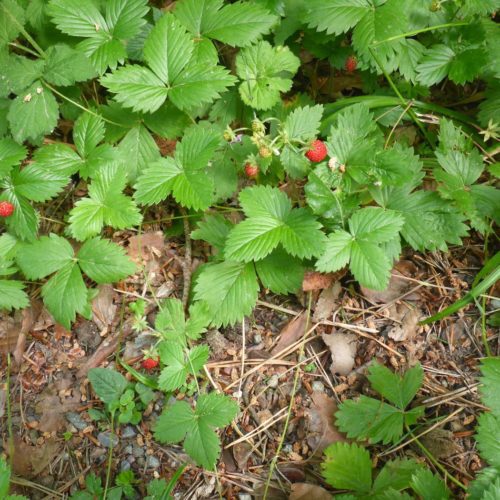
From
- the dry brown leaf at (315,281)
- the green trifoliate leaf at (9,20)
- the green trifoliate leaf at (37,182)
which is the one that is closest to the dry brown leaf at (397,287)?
the dry brown leaf at (315,281)

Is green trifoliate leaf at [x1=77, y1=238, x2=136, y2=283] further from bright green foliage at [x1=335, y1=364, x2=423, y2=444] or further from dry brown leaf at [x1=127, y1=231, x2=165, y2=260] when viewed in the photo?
bright green foliage at [x1=335, y1=364, x2=423, y2=444]

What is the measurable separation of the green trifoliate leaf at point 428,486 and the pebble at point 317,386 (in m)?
0.43

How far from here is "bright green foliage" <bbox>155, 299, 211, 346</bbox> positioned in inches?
70.9

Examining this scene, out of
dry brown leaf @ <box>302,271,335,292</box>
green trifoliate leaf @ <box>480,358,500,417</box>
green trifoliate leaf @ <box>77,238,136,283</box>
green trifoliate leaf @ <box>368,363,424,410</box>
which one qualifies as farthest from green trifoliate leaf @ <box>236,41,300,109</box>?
green trifoliate leaf @ <box>480,358,500,417</box>

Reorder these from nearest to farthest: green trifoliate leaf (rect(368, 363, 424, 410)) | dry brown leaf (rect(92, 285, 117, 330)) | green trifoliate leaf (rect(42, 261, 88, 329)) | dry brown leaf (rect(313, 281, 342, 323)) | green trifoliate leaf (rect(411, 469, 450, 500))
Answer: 1. green trifoliate leaf (rect(411, 469, 450, 500))
2. green trifoliate leaf (rect(368, 363, 424, 410))
3. green trifoliate leaf (rect(42, 261, 88, 329))
4. dry brown leaf (rect(313, 281, 342, 323))
5. dry brown leaf (rect(92, 285, 117, 330))

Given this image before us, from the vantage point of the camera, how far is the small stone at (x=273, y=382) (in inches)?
72.5

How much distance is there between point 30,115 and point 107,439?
129cm

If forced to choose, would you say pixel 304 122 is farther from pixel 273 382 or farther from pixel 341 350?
pixel 273 382

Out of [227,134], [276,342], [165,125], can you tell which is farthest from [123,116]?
[276,342]

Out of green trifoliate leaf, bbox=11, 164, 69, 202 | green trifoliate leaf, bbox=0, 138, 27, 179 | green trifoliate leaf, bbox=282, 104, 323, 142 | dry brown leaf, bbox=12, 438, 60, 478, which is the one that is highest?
green trifoliate leaf, bbox=0, 138, 27, 179

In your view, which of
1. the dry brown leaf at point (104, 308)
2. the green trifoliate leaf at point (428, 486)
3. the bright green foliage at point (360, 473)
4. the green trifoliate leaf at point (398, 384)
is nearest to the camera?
the green trifoliate leaf at point (428, 486)

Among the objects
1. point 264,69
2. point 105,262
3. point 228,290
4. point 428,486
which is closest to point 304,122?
point 264,69

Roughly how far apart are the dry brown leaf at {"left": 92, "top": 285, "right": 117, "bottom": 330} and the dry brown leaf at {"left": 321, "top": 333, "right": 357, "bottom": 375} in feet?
2.90

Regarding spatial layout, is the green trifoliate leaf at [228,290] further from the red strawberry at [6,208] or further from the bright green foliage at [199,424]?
the red strawberry at [6,208]
